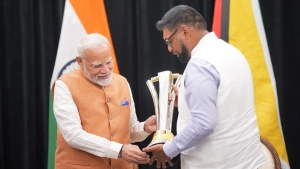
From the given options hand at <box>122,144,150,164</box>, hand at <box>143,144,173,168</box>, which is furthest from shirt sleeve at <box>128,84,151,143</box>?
hand at <box>143,144,173,168</box>

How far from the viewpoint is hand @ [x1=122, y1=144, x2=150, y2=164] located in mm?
2307

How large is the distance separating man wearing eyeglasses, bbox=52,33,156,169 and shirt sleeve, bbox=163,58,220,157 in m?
0.40

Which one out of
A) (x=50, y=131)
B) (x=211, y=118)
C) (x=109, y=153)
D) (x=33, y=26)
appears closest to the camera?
(x=211, y=118)

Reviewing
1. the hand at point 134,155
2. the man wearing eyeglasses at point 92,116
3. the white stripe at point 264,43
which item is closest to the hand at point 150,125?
the man wearing eyeglasses at point 92,116

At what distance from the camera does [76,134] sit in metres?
2.33

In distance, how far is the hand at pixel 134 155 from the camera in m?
2.31

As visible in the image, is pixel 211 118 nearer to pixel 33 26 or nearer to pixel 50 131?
pixel 50 131

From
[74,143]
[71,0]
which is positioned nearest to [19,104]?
[71,0]

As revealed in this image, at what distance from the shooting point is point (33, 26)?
3529 mm

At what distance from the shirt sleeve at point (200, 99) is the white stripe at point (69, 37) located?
4.82 ft

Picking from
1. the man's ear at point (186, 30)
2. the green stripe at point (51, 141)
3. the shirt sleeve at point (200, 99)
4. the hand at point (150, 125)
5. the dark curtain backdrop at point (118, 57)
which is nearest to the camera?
the shirt sleeve at point (200, 99)

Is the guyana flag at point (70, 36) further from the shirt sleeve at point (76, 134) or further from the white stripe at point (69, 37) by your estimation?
the shirt sleeve at point (76, 134)

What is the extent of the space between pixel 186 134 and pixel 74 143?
64cm

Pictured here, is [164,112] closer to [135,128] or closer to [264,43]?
[135,128]
